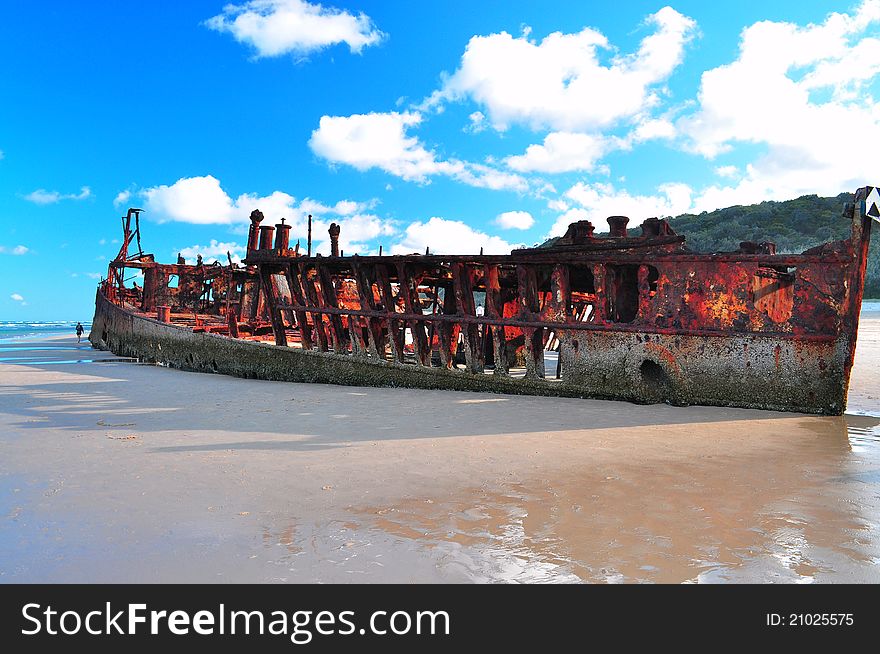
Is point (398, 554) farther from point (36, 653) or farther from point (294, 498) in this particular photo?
point (36, 653)

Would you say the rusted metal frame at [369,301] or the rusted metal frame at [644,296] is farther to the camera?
the rusted metal frame at [369,301]

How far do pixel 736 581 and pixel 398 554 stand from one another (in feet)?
4.50

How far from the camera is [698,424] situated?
5.61 m

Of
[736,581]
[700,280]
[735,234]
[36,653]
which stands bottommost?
[36,653]

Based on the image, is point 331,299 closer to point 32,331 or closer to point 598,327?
point 598,327

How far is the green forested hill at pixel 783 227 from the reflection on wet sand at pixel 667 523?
2144 inches

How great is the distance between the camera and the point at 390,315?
924 centimetres

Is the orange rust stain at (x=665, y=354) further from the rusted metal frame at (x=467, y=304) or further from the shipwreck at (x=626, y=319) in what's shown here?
the rusted metal frame at (x=467, y=304)

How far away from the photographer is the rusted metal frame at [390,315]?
9.24m

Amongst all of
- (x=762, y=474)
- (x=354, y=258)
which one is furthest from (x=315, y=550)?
(x=354, y=258)

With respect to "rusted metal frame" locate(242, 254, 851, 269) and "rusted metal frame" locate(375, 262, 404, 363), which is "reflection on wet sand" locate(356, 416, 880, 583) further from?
"rusted metal frame" locate(375, 262, 404, 363)

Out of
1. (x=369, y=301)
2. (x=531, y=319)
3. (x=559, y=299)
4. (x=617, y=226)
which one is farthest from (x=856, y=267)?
(x=369, y=301)

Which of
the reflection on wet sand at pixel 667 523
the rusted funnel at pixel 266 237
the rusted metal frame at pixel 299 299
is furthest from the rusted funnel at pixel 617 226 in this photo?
the rusted funnel at pixel 266 237

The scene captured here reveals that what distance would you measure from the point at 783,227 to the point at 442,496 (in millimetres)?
70052
